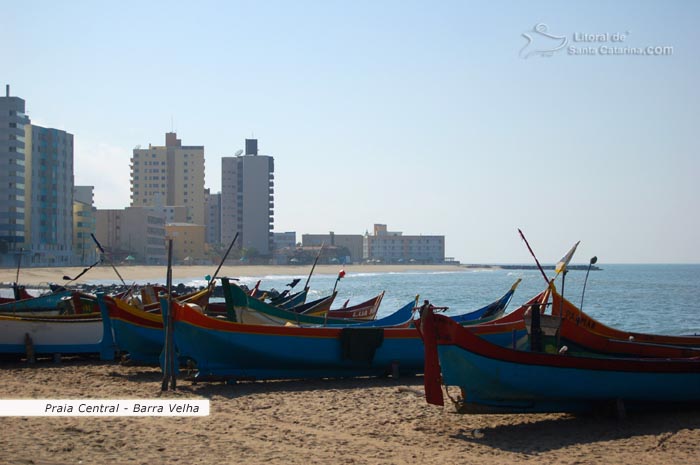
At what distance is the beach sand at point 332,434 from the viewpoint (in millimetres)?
9766

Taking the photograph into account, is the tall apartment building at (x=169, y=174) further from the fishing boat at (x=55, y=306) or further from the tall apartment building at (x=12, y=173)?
the fishing boat at (x=55, y=306)

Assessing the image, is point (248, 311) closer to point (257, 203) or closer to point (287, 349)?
point (287, 349)

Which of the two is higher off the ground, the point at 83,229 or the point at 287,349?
the point at 83,229

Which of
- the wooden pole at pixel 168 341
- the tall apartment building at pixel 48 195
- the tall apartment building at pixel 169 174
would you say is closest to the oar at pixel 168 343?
the wooden pole at pixel 168 341

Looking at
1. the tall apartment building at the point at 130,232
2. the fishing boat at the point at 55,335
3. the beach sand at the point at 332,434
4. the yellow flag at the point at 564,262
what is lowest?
the beach sand at the point at 332,434

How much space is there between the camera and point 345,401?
44.9ft

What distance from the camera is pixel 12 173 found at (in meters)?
101

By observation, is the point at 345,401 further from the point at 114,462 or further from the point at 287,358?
the point at 114,462

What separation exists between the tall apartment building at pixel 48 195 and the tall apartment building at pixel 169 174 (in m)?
58.8

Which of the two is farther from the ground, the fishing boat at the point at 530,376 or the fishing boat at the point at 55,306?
the fishing boat at the point at 55,306

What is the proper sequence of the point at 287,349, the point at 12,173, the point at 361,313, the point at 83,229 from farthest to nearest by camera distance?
the point at 83,229
the point at 12,173
the point at 361,313
the point at 287,349
